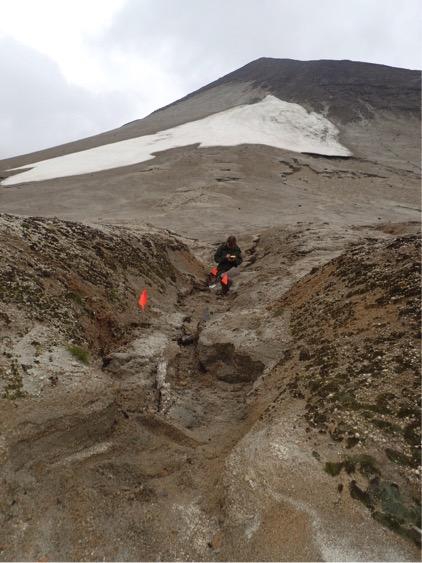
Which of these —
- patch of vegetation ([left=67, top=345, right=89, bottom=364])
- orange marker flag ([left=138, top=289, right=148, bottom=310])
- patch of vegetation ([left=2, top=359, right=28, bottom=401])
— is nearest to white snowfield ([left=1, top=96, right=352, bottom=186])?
orange marker flag ([left=138, top=289, right=148, bottom=310])

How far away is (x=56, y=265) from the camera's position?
27.1ft

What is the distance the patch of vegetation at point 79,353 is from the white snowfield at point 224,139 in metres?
31.4

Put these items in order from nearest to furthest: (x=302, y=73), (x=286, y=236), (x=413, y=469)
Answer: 1. (x=413, y=469)
2. (x=286, y=236)
3. (x=302, y=73)

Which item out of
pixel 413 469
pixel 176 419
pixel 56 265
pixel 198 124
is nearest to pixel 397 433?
pixel 413 469

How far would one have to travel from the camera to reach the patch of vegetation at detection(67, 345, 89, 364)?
21.0 feet

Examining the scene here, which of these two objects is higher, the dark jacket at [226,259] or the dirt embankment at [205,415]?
the dark jacket at [226,259]

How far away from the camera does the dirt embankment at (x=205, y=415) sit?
12.3 feet

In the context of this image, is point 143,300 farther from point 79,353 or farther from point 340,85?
point 340,85

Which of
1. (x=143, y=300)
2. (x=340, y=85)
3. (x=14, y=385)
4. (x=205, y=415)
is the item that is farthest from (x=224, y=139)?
(x=14, y=385)

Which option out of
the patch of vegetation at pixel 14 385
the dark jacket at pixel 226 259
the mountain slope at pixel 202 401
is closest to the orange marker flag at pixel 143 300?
the mountain slope at pixel 202 401

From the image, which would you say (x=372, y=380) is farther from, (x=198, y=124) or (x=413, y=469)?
(x=198, y=124)

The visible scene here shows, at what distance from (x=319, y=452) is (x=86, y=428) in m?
2.79

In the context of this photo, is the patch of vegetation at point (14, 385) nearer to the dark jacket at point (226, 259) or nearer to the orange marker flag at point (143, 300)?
the orange marker flag at point (143, 300)

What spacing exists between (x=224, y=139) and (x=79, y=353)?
130 feet
